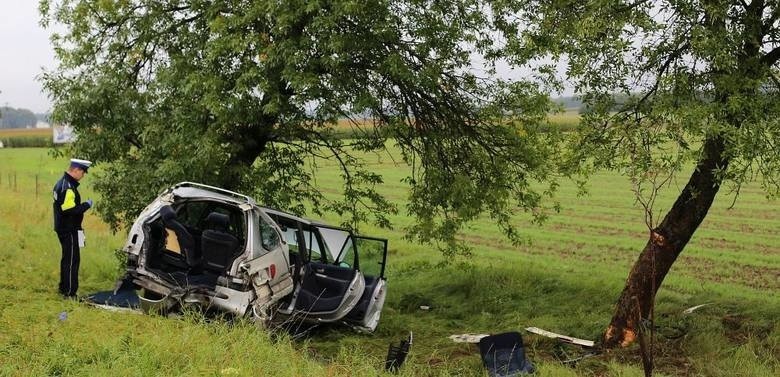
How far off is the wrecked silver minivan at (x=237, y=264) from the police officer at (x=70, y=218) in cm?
110

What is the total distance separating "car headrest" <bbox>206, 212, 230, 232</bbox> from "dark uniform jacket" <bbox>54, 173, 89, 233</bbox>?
163cm

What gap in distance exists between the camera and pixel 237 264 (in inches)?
308

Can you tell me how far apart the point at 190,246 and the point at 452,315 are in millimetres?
4943

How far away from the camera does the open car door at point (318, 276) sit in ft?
28.5

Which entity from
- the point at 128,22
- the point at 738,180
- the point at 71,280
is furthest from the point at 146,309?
the point at 738,180

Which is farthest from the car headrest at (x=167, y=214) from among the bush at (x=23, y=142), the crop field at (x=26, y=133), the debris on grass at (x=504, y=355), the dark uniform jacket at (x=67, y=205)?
the crop field at (x=26, y=133)

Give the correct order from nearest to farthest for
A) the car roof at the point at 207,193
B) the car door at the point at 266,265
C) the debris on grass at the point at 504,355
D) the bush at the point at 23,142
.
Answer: the debris on grass at the point at 504,355, the car door at the point at 266,265, the car roof at the point at 207,193, the bush at the point at 23,142

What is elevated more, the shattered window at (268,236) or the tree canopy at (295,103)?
the tree canopy at (295,103)

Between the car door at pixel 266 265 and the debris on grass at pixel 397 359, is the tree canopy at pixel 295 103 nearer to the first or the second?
the car door at pixel 266 265

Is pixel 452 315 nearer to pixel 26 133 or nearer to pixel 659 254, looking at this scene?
pixel 659 254

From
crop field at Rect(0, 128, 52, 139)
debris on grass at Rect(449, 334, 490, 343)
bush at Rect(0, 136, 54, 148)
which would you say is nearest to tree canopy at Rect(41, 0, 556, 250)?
debris on grass at Rect(449, 334, 490, 343)

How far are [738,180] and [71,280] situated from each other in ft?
27.1

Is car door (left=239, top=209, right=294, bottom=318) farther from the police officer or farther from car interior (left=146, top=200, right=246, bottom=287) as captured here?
the police officer

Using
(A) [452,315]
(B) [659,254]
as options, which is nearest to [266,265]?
(A) [452,315]
